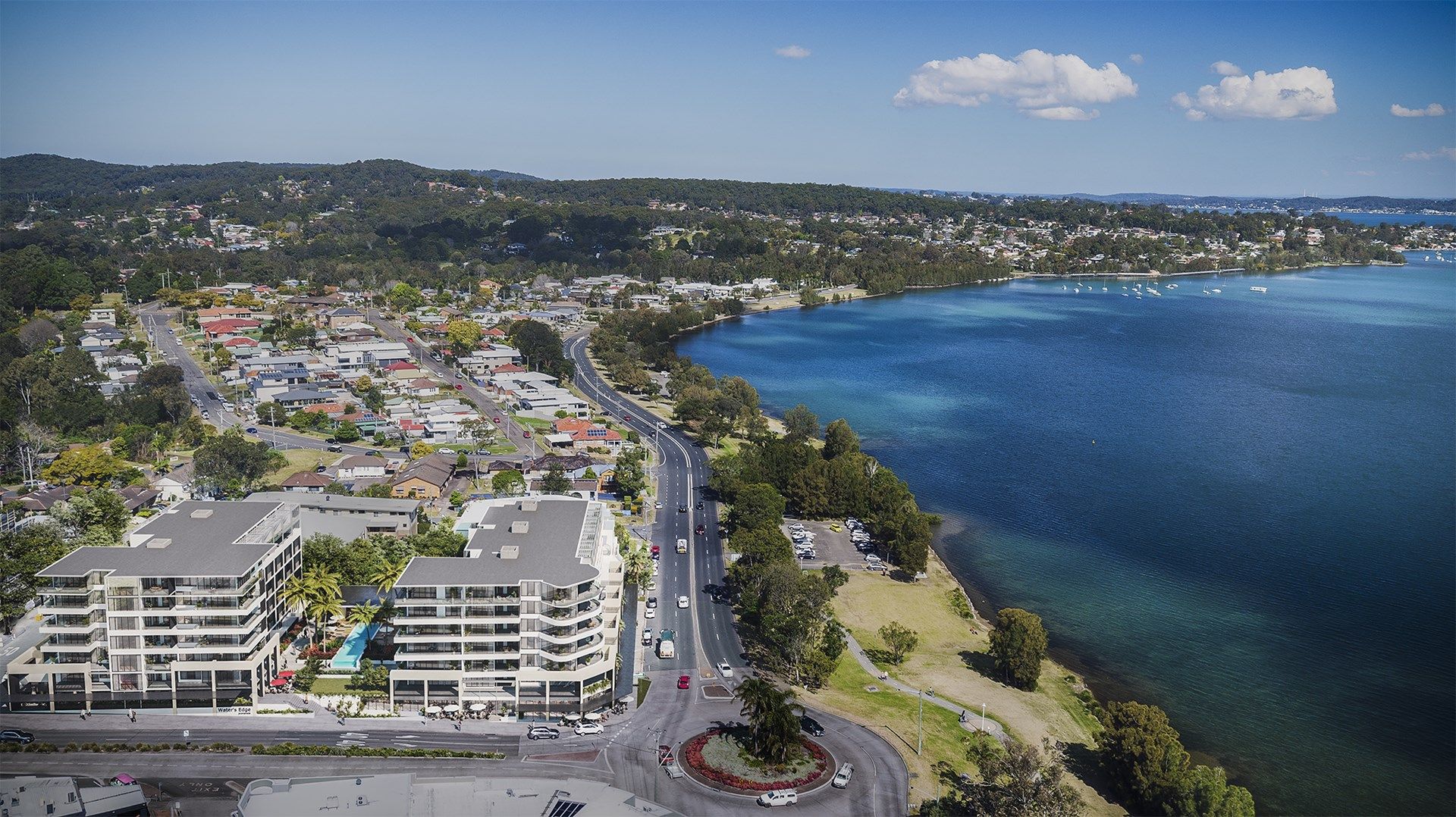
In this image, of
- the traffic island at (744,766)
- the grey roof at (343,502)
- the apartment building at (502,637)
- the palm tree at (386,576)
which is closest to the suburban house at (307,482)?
the grey roof at (343,502)

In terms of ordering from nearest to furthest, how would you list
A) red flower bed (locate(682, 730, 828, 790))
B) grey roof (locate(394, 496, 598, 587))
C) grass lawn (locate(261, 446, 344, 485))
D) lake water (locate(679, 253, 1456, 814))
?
red flower bed (locate(682, 730, 828, 790)) → grey roof (locate(394, 496, 598, 587)) → lake water (locate(679, 253, 1456, 814)) → grass lawn (locate(261, 446, 344, 485))

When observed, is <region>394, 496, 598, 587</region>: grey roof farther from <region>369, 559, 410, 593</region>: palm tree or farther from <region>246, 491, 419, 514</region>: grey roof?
<region>246, 491, 419, 514</region>: grey roof

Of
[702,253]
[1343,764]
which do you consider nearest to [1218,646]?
[1343,764]

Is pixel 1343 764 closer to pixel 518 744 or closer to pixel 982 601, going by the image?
pixel 982 601

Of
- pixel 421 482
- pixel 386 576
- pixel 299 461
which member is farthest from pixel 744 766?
pixel 299 461

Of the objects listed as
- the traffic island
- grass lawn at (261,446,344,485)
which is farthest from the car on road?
grass lawn at (261,446,344,485)

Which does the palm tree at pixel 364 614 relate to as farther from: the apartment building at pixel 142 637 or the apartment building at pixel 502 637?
the apartment building at pixel 502 637
